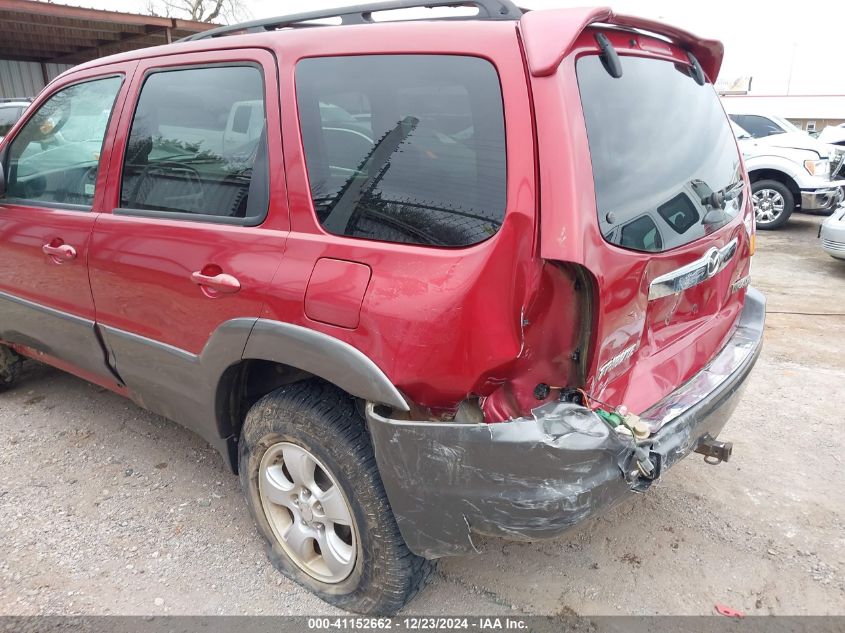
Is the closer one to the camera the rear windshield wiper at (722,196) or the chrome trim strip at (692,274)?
the chrome trim strip at (692,274)

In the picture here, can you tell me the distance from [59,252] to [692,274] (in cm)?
260

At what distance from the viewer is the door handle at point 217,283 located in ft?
6.73

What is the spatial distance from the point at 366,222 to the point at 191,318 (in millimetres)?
857

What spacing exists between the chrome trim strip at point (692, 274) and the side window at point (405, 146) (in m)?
0.63

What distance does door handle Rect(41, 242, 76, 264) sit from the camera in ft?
8.77

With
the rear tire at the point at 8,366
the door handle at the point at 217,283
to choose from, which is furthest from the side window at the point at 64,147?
the rear tire at the point at 8,366

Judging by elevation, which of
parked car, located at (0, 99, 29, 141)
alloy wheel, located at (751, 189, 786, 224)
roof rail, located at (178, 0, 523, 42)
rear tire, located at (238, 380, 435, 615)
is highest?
roof rail, located at (178, 0, 523, 42)

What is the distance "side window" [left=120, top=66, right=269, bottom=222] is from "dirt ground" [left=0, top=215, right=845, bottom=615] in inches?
52.9

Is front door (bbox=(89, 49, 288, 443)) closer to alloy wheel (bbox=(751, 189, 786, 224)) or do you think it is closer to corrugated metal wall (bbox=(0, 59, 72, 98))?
alloy wheel (bbox=(751, 189, 786, 224))

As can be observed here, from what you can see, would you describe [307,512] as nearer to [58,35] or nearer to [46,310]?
[46,310]

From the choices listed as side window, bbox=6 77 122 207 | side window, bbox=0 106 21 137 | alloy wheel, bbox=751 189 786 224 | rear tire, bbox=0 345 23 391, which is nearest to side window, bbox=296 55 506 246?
side window, bbox=6 77 122 207

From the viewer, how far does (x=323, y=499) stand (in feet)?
6.86

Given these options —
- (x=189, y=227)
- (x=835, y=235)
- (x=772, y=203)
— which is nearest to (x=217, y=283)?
(x=189, y=227)

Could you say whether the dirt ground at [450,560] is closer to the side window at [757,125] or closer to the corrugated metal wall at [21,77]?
the side window at [757,125]
